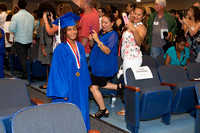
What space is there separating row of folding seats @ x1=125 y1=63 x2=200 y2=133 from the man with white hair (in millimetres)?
1196

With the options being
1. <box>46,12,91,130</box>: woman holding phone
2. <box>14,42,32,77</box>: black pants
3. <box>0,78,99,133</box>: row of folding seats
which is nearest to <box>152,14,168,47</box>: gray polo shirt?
<box>46,12,91,130</box>: woman holding phone

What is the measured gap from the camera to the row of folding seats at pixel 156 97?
2898 mm

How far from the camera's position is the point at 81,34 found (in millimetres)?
4031

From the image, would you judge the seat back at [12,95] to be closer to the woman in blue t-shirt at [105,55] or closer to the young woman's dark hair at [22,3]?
the woman in blue t-shirt at [105,55]

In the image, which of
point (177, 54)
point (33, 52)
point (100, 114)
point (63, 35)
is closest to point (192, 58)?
point (177, 54)

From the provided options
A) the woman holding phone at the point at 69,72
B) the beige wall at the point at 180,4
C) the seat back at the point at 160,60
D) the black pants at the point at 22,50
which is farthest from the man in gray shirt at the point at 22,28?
the beige wall at the point at 180,4

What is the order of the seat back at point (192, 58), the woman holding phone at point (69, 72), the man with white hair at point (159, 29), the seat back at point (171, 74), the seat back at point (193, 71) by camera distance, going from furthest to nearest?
the seat back at point (192, 58), the man with white hair at point (159, 29), the seat back at point (193, 71), the seat back at point (171, 74), the woman holding phone at point (69, 72)

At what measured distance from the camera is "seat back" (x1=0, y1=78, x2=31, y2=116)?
2.54m

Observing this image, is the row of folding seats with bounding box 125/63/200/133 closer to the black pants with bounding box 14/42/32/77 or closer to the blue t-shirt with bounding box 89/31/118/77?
the blue t-shirt with bounding box 89/31/118/77

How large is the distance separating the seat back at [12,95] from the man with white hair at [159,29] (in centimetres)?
297

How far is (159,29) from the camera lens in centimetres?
478

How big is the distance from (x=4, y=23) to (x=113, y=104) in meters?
4.37

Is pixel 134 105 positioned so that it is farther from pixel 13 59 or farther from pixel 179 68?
pixel 13 59

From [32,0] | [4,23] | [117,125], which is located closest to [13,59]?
[4,23]
